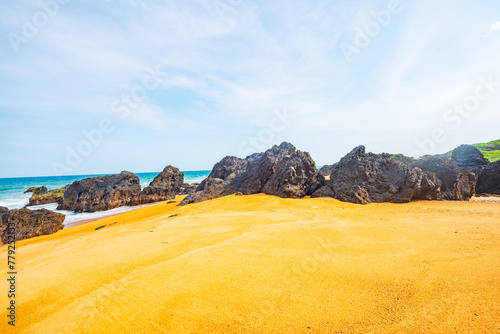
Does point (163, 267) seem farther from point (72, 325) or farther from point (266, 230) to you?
point (266, 230)

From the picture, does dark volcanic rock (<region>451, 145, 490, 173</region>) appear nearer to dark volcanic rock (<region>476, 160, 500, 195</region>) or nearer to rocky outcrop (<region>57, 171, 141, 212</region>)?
dark volcanic rock (<region>476, 160, 500, 195</region>)

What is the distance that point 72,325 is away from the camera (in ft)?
8.82

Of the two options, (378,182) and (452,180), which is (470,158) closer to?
(452,180)

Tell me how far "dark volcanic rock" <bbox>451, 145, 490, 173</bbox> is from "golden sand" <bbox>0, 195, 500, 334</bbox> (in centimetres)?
1886

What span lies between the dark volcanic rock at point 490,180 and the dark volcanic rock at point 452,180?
4.37 metres

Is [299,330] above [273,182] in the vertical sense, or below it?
below

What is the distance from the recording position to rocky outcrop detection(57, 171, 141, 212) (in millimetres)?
21906

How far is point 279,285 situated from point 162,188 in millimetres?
25607

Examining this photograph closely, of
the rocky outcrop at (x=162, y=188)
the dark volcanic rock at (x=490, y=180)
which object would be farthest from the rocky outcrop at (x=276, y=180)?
the dark volcanic rock at (x=490, y=180)

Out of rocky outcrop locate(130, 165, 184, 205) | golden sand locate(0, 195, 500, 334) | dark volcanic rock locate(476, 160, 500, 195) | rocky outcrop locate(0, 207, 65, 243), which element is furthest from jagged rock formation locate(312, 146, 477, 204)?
rocky outcrop locate(130, 165, 184, 205)

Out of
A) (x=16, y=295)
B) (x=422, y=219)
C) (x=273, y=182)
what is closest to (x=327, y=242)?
(x=422, y=219)

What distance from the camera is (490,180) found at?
15.1m

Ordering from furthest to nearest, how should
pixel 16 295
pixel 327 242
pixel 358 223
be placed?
1. pixel 358 223
2. pixel 327 242
3. pixel 16 295

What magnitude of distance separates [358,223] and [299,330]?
485 centimetres
